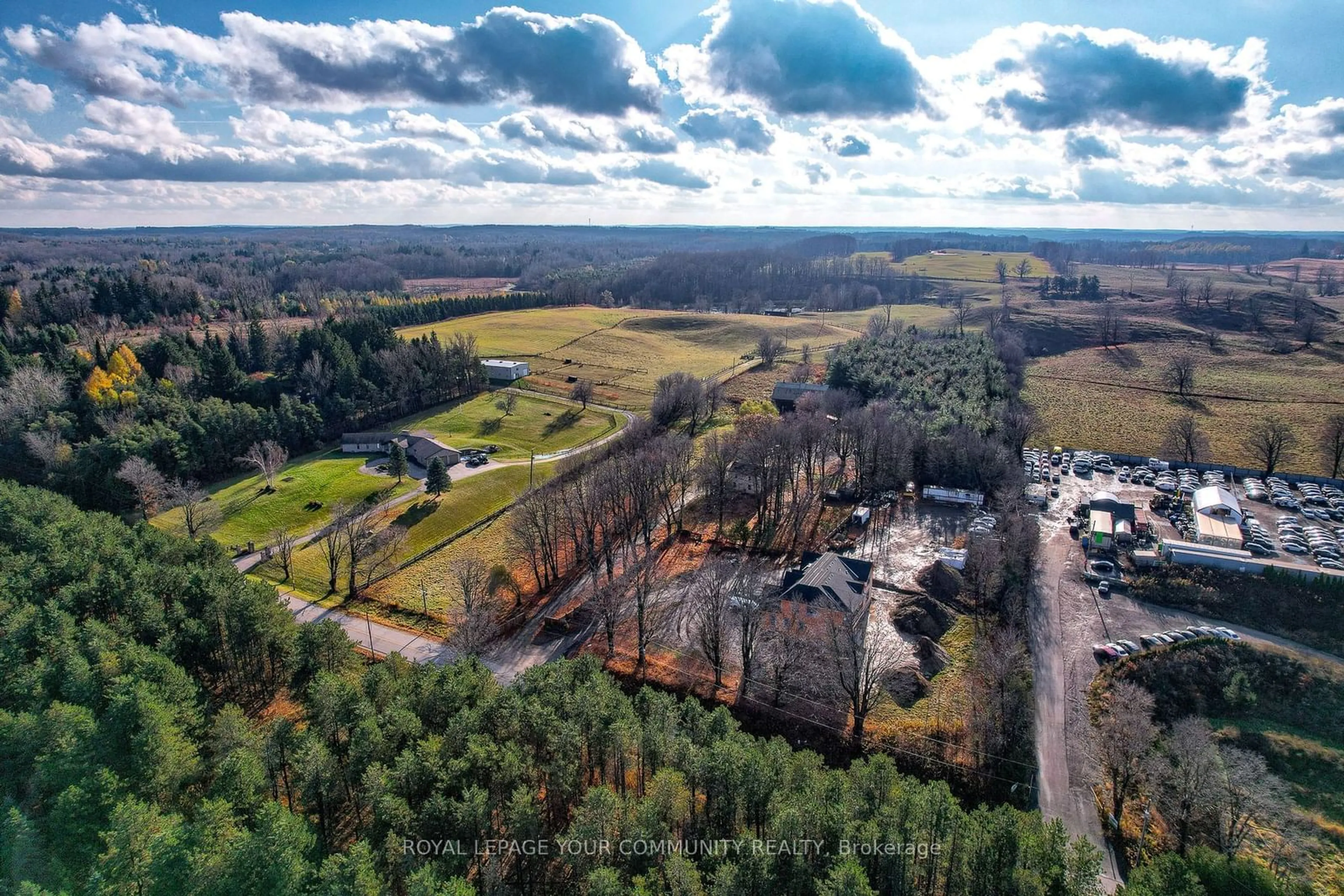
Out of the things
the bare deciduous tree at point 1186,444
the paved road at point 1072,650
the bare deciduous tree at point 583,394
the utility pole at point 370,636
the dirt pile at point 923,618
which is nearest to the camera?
the paved road at point 1072,650

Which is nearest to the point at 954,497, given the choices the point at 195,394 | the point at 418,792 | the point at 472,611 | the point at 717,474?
the point at 717,474

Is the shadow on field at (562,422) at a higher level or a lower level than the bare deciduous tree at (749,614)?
higher

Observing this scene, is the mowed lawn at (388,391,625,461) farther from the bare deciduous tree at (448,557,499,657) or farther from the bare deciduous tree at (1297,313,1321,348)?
the bare deciduous tree at (1297,313,1321,348)

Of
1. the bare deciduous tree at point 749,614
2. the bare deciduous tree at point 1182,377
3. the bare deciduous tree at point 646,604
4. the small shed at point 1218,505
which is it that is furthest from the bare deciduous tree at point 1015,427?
the bare deciduous tree at point 646,604

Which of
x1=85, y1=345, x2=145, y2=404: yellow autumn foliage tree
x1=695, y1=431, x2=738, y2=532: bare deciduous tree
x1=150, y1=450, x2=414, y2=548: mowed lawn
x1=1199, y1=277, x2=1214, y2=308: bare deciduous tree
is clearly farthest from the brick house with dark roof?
x1=1199, y1=277, x2=1214, y2=308: bare deciduous tree

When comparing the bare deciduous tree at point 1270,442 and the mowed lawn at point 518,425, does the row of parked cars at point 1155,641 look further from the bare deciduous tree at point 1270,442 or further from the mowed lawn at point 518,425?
the mowed lawn at point 518,425

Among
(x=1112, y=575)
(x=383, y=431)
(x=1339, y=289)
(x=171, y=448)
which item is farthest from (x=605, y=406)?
(x=1339, y=289)
